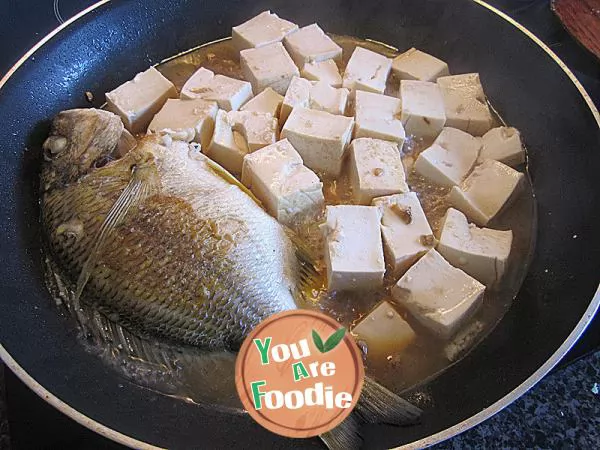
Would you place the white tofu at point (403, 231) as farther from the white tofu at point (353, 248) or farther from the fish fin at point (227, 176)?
the fish fin at point (227, 176)

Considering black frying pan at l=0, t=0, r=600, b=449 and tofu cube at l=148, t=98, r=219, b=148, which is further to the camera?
tofu cube at l=148, t=98, r=219, b=148

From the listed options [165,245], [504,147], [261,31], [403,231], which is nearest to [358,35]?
[261,31]

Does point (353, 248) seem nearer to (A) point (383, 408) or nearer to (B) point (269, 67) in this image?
(A) point (383, 408)

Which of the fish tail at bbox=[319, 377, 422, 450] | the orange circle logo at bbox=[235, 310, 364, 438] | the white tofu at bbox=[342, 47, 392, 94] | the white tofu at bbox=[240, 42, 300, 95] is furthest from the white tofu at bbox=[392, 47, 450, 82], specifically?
the fish tail at bbox=[319, 377, 422, 450]

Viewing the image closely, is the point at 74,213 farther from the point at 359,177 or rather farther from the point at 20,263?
the point at 359,177

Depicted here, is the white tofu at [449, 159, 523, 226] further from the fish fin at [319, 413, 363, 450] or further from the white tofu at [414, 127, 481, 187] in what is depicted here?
the fish fin at [319, 413, 363, 450]

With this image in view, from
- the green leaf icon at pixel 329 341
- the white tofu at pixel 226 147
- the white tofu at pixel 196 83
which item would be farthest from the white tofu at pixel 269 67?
the green leaf icon at pixel 329 341
